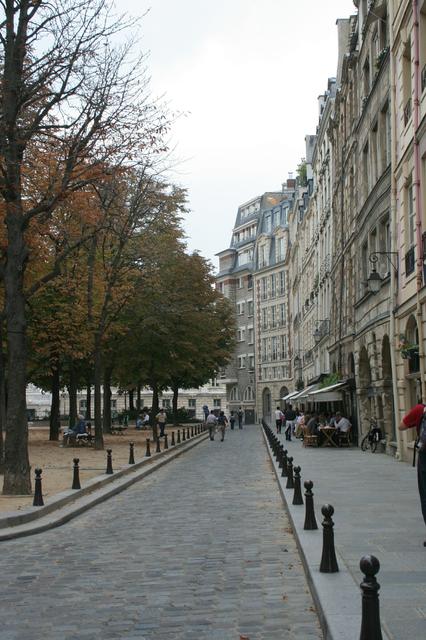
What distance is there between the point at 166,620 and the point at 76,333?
27495mm

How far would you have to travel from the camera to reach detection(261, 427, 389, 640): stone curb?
5539mm

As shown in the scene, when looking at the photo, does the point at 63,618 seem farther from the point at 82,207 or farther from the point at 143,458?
the point at 143,458

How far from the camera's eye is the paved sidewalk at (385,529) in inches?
239

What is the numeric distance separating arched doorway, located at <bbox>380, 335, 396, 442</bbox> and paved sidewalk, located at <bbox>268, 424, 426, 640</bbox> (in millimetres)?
3939

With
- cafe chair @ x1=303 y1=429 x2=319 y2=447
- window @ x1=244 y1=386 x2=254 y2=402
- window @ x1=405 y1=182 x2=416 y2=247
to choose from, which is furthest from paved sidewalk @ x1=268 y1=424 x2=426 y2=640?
window @ x1=244 y1=386 x2=254 y2=402

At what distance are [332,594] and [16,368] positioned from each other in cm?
1005

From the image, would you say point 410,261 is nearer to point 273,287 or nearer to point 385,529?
point 385,529

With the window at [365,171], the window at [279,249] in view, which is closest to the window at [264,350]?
the window at [279,249]

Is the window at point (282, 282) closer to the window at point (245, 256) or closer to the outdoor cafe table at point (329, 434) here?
the window at point (245, 256)

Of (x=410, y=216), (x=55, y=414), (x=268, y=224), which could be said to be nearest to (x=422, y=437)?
(x=410, y=216)

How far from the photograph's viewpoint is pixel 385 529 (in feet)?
33.2

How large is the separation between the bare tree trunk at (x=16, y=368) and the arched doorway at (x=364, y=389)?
53.4ft

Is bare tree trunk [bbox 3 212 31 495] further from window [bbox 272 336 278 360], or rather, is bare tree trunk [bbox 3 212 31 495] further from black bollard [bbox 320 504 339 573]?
window [bbox 272 336 278 360]

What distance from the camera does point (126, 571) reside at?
866cm
